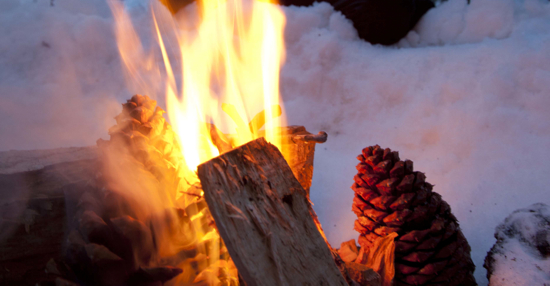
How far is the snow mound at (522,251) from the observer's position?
24.8 inches

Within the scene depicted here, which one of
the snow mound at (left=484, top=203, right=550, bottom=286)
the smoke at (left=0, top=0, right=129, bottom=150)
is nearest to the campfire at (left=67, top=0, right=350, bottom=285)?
the snow mound at (left=484, top=203, right=550, bottom=286)

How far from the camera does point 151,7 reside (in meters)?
1.55


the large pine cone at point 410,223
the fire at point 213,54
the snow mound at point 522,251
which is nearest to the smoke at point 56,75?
the fire at point 213,54

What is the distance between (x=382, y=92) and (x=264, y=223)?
44.9 inches

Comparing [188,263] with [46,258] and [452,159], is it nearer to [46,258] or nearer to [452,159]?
[46,258]

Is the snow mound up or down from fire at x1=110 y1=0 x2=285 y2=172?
down

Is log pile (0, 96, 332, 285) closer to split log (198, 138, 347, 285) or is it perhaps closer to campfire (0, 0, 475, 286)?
campfire (0, 0, 475, 286)

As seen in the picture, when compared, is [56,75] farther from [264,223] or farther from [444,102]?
[444,102]

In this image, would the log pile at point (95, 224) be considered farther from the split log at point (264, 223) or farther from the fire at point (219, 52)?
the fire at point (219, 52)

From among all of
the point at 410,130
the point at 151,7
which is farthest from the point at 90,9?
the point at 410,130

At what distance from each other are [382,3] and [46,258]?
5.30ft

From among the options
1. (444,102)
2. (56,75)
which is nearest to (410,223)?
(444,102)

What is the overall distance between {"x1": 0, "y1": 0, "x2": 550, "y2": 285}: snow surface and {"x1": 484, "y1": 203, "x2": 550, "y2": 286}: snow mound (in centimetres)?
12

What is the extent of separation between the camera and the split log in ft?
1.38
